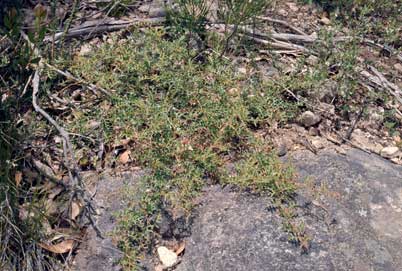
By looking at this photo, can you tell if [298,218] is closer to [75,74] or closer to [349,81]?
[349,81]

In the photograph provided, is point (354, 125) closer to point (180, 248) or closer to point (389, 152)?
point (389, 152)

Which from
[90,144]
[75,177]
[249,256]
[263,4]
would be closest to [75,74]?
[90,144]

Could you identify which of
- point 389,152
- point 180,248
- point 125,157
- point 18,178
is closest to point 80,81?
point 125,157

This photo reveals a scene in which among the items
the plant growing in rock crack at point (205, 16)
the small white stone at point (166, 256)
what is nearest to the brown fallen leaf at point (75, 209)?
the small white stone at point (166, 256)

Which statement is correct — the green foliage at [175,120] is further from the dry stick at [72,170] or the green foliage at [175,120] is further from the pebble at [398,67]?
the pebble at [398,67]

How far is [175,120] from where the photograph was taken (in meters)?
2.78

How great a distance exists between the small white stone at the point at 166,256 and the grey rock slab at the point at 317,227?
5cm

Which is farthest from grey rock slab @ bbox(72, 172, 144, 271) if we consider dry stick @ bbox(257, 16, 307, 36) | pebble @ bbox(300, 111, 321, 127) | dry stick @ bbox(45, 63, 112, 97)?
dry stick @ bbox(257, 16, 307, 36)

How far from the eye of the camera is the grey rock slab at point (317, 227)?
236 centimetres

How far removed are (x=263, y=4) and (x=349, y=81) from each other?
63cm

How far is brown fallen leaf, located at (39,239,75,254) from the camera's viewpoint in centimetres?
244

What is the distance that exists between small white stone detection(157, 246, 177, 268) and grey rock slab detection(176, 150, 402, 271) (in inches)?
1.9

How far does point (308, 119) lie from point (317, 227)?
2.24ft

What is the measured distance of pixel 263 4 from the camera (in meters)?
3.20
